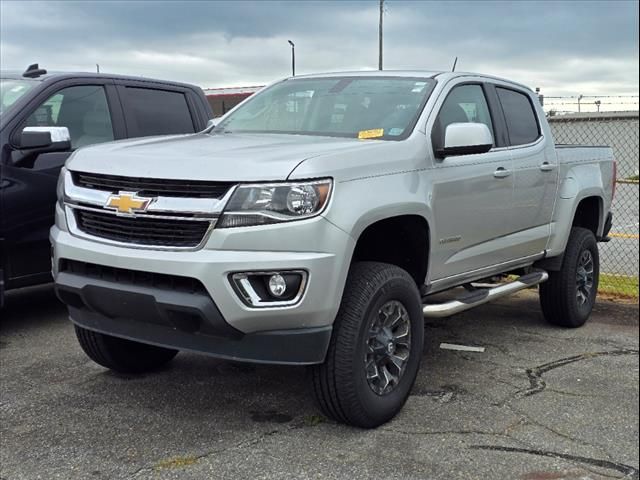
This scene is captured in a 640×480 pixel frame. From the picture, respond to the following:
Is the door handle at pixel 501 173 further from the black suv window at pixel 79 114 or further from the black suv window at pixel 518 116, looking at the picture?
the black suv window at pixel 79 114

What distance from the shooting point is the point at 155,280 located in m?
3.33

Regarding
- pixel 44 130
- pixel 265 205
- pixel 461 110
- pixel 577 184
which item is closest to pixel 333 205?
pixel 265 205

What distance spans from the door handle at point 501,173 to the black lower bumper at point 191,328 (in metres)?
1.92

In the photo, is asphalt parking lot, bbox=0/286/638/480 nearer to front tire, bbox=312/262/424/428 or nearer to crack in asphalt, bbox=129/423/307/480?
A: crack in asphalt, bbox=129/423/307/480

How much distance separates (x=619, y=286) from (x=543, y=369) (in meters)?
3.07

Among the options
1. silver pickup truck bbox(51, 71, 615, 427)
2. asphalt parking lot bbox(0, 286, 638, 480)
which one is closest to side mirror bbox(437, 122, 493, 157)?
silver pickup truck bbox(51, 71, 615, 427)

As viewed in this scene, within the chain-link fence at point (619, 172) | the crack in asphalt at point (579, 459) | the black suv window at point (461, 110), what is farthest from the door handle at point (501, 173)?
the crack in asphalt at point (579, 459)

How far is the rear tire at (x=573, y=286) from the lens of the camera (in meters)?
5.72

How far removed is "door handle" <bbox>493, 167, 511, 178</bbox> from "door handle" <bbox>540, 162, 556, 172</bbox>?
1.99 ft

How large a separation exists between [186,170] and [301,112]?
1.49 metres

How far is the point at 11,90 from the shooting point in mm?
5555

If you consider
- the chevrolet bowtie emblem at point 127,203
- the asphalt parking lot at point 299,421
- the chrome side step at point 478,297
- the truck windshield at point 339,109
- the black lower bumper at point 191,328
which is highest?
the truck windshield at point 339,109

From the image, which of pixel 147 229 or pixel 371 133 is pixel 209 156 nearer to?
pixel 147 229

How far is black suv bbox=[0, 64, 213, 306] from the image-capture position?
197 inches
